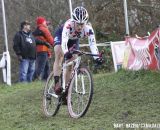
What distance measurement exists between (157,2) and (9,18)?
21.8ft

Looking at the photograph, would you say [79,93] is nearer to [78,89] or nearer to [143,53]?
[78,89]

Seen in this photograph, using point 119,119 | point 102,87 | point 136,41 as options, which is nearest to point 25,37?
point 136,41

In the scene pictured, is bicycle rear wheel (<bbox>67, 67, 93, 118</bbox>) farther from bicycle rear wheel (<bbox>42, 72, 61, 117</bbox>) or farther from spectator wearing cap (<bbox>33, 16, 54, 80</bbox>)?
spectator wearing cap (<bbox>33, 16, 54, 80</bbox>)

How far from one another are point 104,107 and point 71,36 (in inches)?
59.8

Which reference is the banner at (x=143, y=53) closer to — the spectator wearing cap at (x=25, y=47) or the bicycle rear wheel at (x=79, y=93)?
the spectator wearing cap at (x=25, y=47)

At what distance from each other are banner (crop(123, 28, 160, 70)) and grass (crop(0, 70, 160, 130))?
56cm

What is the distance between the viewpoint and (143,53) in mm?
13938

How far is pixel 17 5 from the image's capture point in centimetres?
2495

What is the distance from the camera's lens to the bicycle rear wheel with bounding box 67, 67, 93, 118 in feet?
27.6

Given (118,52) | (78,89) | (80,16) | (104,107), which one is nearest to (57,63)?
(78,89)

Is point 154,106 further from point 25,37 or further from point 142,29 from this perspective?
point 142,29

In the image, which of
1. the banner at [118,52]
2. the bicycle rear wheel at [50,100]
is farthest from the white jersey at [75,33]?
the banner at [118,52]

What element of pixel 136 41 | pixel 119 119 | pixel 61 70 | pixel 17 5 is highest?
pixel 17 5

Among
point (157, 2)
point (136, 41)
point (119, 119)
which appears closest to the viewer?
point (119, 119)
